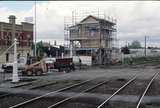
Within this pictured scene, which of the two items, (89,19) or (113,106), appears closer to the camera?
(113,106)

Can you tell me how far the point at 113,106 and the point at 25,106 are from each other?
3667mm

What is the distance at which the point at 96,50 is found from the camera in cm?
5775

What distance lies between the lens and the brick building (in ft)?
163

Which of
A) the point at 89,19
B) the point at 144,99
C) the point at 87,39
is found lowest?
the point at 144,99

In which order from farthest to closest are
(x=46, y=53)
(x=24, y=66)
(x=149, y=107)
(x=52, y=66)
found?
(x=46, y=53) → (x=52, y=66) → (x=24, y=66) → (x=149, y=107)

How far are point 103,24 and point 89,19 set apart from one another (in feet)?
9.73

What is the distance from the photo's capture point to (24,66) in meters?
33.1

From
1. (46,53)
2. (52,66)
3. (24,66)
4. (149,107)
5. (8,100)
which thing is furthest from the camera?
(46,53)

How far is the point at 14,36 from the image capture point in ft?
173

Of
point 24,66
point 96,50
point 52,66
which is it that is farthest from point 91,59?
point 24,66

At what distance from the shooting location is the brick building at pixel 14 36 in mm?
49656

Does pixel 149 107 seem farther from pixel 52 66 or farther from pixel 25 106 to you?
pixel 52 66

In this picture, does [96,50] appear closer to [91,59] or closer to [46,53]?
[91,59]

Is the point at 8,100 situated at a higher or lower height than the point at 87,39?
lower
